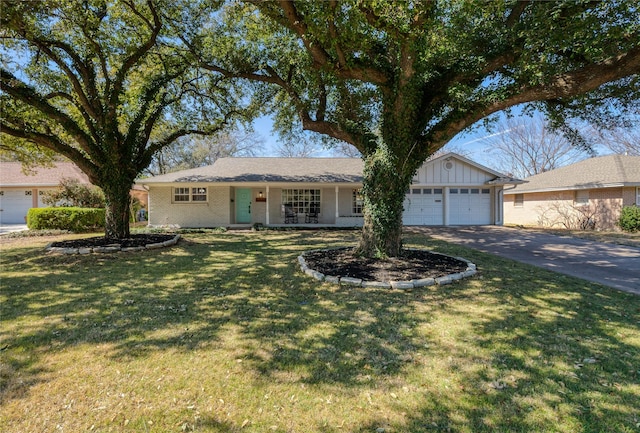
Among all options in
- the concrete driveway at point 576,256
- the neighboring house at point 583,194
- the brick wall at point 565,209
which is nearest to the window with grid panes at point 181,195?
the concrete driveway at point 576,256

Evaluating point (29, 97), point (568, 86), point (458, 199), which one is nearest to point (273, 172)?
point (29, 97)

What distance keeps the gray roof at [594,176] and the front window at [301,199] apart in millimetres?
14033

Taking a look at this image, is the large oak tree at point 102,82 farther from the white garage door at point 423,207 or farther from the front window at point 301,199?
the white garage door at point 423,207

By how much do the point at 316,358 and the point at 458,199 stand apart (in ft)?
54.2

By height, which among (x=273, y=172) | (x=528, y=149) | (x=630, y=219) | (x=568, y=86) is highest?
(x=528, y=149)

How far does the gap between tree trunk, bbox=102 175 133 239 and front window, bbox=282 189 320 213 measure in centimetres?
818

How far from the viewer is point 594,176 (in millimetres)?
16688

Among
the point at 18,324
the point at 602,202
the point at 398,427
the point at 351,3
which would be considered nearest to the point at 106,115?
the point at 18,324

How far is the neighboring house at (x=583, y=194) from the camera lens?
15438 millimetres

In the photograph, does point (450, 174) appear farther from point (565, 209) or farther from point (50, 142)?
point (50, 142)

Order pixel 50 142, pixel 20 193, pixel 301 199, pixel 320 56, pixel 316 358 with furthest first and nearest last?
pixel 20 193, pixel 301 199, pixel 50 142, pixel 320 56, pixel 316 358

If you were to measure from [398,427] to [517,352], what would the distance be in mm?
1768

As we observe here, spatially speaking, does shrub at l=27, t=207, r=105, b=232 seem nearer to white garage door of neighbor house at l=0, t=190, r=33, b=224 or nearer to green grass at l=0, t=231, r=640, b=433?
white garage door of neighbor house at l=0, t=190, r=33, b=224

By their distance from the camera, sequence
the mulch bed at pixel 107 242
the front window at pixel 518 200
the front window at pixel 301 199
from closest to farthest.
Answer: the mulch bed at pixel 107 242
the front window at pixel 301 199
the front window at pixel 518 200
